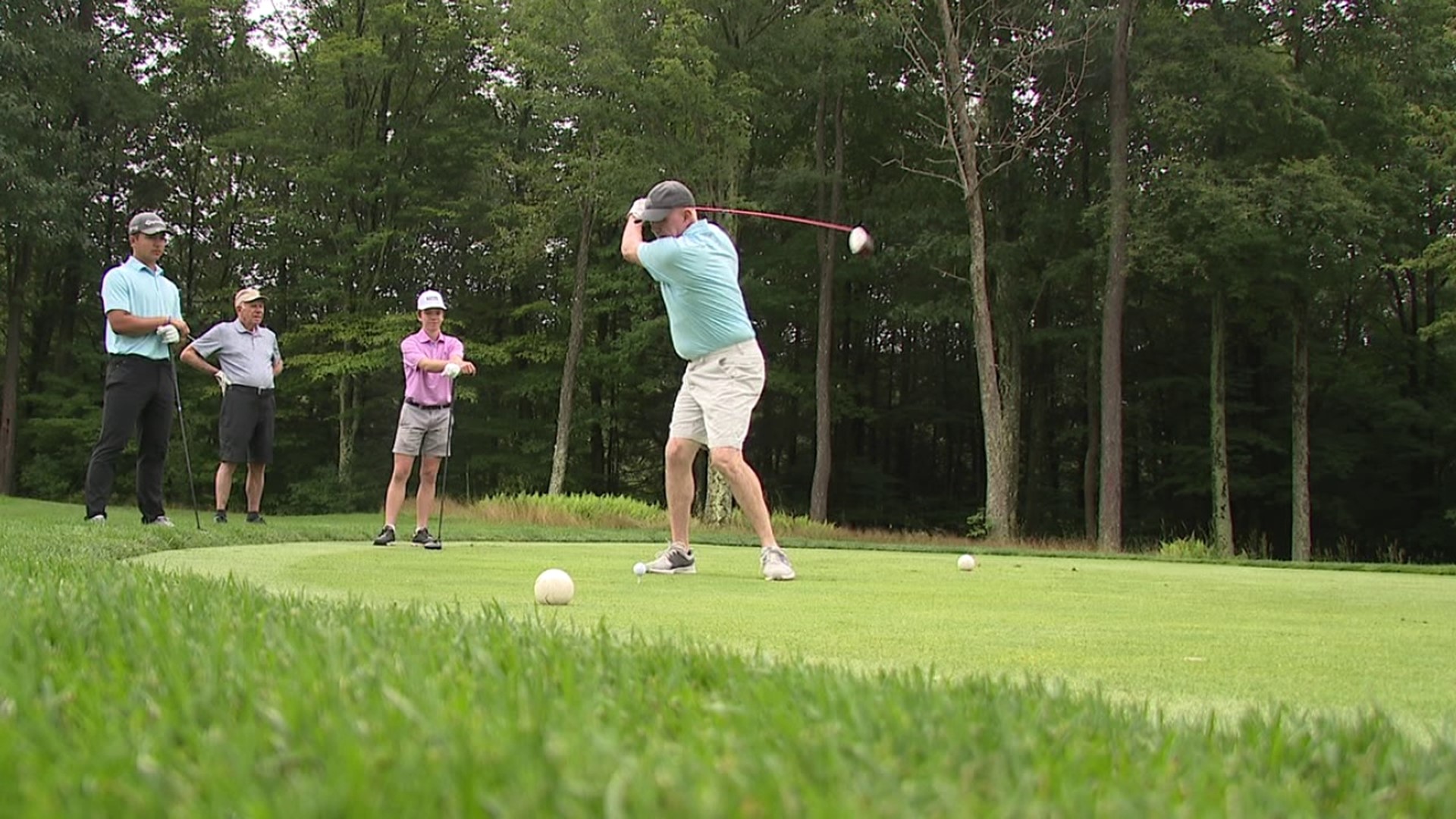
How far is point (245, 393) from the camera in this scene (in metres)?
9.76

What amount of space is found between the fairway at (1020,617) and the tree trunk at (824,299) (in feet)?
56.4

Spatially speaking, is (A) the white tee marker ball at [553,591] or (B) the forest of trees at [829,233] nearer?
(A) the white tee marker ball at [553,591]

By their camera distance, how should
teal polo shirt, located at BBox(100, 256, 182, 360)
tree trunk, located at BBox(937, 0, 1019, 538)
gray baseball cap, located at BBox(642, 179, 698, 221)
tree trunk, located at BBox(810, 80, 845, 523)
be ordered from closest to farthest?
gray baseball cap, located at BBox(642, 179, 698, 221) → teal polo shirt, located at BBox(100, 256, 182, 360) → tree trunk, located at BBox(937, 0, 1019, 538) → tree trunk, located at BBox(810, 80, 845, 523)

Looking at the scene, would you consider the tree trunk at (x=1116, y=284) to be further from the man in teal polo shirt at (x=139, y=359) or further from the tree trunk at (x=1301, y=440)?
the man in teal polo shirt at (x=139, y=359)

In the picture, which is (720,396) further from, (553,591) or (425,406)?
(425,406)

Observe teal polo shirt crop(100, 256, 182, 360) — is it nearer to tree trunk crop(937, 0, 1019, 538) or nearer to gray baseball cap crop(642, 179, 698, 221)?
gray baseball cap crop(642, 179, 698, 221)

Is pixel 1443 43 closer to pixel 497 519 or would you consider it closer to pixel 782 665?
pixel 497 519

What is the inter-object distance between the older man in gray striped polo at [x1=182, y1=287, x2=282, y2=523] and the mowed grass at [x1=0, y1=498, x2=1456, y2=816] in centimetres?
723

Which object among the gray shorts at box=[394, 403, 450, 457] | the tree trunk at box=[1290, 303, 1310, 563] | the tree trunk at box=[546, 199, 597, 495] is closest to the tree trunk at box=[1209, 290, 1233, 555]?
the tree trunk at box=[1290, 303, 1310, 563]

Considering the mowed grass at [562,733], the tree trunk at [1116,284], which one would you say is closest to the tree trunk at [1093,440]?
the tree trunk at [1116,284]

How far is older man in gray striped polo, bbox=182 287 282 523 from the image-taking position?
9648 mm

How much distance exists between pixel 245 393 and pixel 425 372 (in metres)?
2.28

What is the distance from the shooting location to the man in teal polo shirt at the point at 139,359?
8.05 meters

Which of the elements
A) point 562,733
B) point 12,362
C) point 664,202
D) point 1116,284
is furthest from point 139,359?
point 12,362
